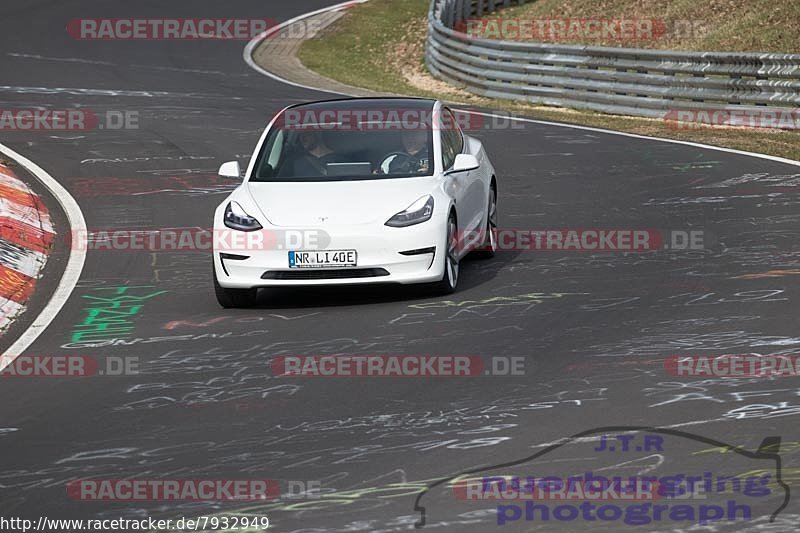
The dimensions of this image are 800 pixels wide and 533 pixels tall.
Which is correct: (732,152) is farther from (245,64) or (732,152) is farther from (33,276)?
(245,64)

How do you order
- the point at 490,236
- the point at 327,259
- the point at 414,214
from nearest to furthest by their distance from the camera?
1. the point at 327,259
2. the point at 414,214
3. the point at 490,236

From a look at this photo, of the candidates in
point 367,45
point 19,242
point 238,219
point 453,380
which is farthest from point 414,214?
point 367,45

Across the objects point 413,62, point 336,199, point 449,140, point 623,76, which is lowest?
point 336,199

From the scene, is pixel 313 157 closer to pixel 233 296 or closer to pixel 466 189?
pixel 466 189

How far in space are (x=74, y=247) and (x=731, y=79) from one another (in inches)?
500

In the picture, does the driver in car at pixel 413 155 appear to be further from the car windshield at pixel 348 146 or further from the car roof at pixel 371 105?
the car roof at pixel 371 105

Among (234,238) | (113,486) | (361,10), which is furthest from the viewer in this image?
(361,10)

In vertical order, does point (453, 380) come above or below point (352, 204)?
below

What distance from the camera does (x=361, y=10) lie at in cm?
4275

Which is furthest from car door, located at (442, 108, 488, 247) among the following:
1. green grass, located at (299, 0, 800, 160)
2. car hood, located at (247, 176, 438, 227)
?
green grass, located at (299, 0, 800, 160)

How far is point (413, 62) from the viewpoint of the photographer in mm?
35500

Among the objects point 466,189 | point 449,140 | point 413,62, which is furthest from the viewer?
point 413,62

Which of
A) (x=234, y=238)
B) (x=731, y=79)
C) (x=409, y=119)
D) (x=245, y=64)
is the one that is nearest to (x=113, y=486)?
(x=234, y=238)

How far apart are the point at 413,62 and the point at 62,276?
23.3m
